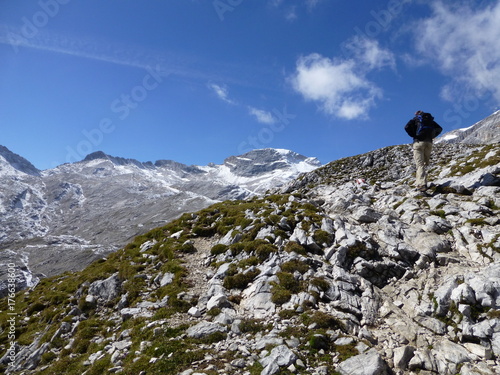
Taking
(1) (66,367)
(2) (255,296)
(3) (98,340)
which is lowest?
(1) (66,367)

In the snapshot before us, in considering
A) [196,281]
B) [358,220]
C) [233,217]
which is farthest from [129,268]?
[358,220]

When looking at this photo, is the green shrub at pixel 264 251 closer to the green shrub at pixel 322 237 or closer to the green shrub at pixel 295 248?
the green shrub at pixel 295 248

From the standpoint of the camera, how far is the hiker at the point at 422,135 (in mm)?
26094

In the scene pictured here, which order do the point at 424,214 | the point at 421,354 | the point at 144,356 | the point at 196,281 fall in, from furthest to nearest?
the point at 424,214 → the point at 196,281 → the point at 144,356 → the point at 421,354

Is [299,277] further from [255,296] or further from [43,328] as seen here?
[43,328]

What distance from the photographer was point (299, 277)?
16766 mm

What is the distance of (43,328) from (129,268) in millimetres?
6686

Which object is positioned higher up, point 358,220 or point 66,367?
point 358,220

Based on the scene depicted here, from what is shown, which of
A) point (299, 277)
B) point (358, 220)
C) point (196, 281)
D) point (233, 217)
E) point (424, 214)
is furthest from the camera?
point (233, 217)

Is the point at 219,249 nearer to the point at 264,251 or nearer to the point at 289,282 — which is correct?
the point at 264,251

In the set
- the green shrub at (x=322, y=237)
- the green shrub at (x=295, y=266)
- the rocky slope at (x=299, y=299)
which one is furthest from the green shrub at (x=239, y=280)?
the green shrub at (x=322, y=237)

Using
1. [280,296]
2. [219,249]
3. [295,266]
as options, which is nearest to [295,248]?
[295,266]

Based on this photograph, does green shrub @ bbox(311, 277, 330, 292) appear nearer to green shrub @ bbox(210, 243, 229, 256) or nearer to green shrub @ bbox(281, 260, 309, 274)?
green shrub @ bbox(281, 260, 309, 274)

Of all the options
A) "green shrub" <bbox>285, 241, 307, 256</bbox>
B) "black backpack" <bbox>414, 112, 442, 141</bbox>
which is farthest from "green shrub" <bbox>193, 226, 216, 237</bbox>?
"black backpack" <bbox>414, 112, 442, 141</bbox>
